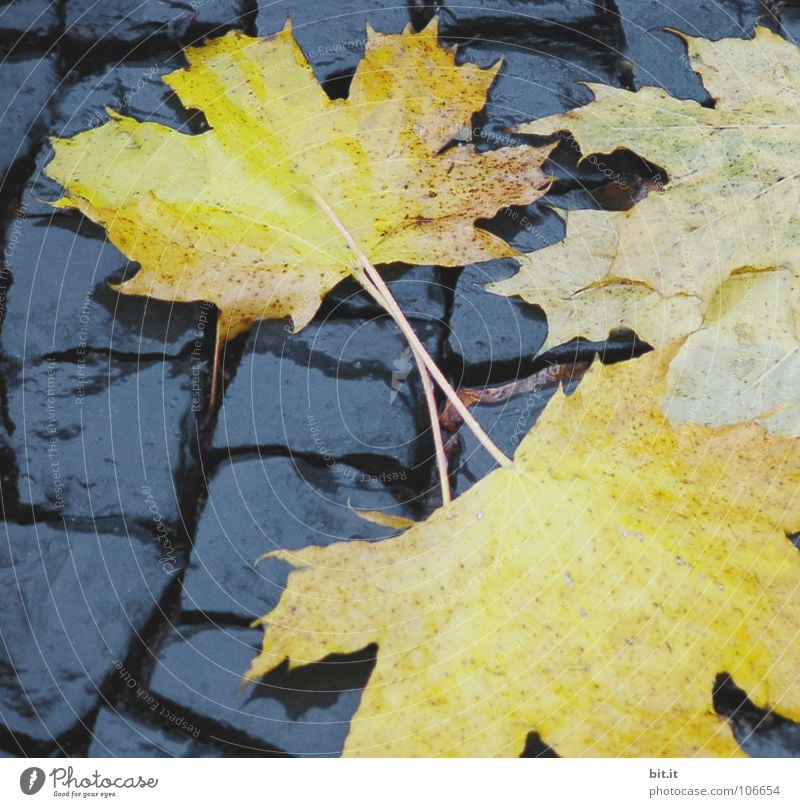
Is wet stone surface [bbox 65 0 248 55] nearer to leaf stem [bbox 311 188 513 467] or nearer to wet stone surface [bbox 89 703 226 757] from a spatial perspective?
leaf stem [bbox 311 188 513 467]

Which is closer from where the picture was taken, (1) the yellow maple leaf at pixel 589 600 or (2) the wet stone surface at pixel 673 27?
(1) the yellow maple leaf at pixel 589 600

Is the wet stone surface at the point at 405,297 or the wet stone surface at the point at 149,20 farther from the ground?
the wet stone surface at the point at 149,20

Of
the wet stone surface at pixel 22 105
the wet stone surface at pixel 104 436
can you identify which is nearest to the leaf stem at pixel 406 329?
the wet stone surface at pixel 104 436

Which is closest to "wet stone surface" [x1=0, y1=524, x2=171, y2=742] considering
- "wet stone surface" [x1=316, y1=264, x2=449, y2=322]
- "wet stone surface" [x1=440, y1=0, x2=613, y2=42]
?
"wet stone surface" [x1=316, y1=264, x2=449, y2=322]

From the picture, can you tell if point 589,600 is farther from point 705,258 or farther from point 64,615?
point 64,615

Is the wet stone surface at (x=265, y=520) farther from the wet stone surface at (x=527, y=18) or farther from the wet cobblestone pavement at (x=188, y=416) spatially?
the wet stone surface at (x=527, y=18)
